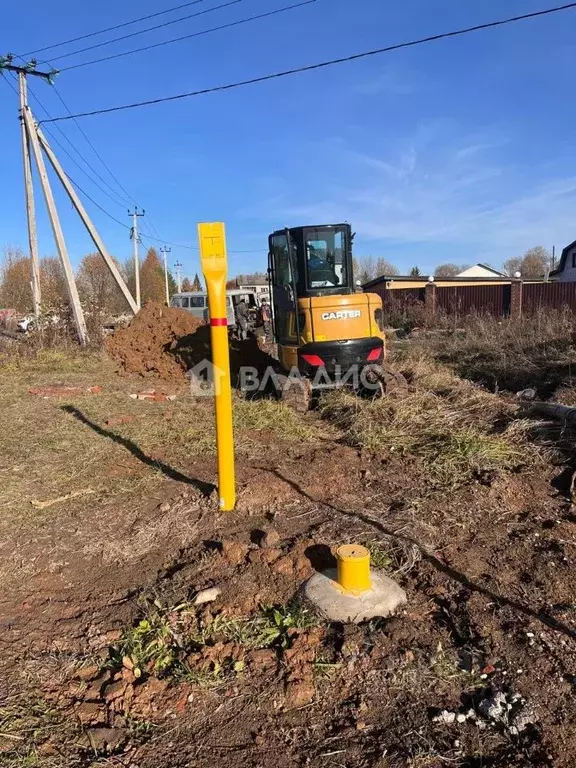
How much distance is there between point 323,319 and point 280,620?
5415 millimetres

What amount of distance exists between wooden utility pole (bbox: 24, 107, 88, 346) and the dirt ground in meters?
9.42

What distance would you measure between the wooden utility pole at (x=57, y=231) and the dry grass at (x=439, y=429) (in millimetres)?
8792

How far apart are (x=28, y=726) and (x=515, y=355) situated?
464 inches

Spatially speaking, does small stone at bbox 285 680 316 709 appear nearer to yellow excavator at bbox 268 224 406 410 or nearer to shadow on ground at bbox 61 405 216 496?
shadow on ground at bbox 61 405 216 496

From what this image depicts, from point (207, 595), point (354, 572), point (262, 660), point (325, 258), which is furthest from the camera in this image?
point (325, 258)

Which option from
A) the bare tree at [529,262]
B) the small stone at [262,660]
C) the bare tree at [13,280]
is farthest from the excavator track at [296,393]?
the bare tree at [529,262]

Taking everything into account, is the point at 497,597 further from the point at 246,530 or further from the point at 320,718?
the point at 246,530

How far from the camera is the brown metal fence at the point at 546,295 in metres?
20.8

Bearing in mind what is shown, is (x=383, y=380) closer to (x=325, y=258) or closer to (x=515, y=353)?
(x=325, y=258)

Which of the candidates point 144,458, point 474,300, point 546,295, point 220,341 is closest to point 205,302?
point 474,300

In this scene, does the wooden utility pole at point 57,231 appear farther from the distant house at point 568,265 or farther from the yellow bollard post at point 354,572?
the distant house at point 568,265

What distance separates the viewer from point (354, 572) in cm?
306

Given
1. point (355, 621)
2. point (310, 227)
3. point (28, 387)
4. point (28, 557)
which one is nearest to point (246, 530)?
point (355, 621)

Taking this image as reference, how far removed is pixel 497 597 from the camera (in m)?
3.08
